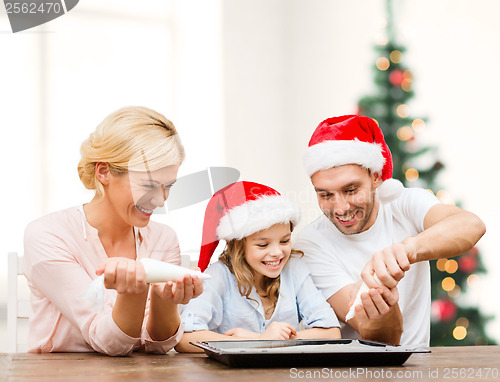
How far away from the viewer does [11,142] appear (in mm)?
2182

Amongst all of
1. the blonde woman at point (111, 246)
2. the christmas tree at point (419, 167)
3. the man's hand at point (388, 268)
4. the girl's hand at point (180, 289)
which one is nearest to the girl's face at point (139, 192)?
the blonde woman at point (111, 246)

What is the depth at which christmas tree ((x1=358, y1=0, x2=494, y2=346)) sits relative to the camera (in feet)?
7.97

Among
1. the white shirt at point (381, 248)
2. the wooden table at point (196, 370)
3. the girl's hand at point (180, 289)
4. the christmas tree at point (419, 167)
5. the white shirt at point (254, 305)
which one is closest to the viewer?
the wooden table at point (196, 370)

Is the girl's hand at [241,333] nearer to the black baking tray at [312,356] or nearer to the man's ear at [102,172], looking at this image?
the black baking tray at [312,356]

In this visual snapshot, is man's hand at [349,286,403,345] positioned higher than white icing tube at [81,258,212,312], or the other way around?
white icing tube at [81,258,212,312]

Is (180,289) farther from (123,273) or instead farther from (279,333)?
(279,333)

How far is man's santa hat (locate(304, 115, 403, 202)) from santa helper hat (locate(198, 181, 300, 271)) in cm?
14

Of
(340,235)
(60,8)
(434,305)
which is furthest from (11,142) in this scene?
(434,305)

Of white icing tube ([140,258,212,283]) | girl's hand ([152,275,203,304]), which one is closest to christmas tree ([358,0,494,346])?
girl's hand ([152,275,203,304])

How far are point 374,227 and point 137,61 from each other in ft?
3.98

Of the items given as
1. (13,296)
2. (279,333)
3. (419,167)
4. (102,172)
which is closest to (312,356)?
(279,333)

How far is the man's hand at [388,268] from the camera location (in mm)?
985

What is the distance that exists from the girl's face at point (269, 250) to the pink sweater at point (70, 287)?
0.20 m

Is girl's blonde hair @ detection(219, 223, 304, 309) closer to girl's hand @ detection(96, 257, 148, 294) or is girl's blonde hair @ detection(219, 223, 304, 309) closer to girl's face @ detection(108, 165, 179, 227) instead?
girl's face @ detection(108, 165, 179, 227)
